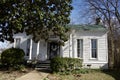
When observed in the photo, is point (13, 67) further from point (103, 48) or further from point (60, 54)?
point (103, 48)

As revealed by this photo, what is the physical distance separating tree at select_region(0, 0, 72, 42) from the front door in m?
5.09

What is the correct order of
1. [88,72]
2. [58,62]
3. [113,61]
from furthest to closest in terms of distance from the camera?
[113,61]
[88,72]
[58,62]

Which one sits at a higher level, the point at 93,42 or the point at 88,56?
the point at 93,42

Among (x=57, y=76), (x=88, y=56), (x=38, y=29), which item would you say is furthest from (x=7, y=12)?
(x=88, y=56)

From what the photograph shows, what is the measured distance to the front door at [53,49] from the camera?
23.1 metres

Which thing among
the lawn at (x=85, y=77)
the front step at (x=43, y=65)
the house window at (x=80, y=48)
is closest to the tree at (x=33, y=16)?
the lawn at (x=85, y=77)

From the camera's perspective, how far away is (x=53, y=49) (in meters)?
23.2

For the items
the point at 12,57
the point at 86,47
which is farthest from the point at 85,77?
the point at 12,57

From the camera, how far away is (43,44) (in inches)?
906

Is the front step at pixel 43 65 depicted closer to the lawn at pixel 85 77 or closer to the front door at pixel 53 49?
the front door at pixel 53 49

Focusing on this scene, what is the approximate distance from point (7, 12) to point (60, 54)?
332 inches

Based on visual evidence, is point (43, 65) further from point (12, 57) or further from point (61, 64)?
point (61, 64)

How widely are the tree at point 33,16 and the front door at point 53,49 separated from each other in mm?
5094

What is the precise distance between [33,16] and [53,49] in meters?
7.83
